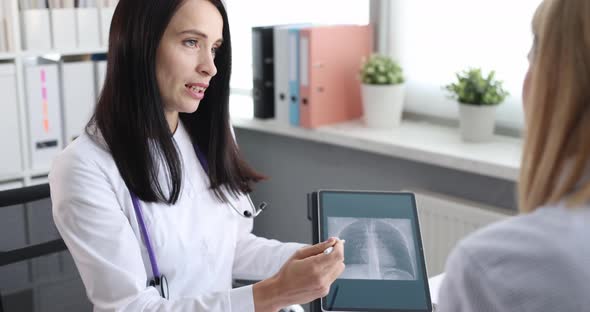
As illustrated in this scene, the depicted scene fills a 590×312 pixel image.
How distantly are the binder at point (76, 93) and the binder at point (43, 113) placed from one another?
25mm

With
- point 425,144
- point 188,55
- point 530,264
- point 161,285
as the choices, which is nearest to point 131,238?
point 161,285

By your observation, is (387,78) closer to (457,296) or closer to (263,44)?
(263,44)

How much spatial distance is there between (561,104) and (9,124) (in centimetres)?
214

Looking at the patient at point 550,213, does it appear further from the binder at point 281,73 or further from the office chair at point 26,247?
the binder at point 281,73

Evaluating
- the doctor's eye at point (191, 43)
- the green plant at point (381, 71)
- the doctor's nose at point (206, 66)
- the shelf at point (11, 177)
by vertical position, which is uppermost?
the doctor's eye at point (191, 43)

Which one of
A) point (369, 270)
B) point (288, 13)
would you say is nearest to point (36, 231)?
point (369, 270)

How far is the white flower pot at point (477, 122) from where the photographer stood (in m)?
2.31

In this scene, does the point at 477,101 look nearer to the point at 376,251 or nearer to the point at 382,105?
the point at 382,105

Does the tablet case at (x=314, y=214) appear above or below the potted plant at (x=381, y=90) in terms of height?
below

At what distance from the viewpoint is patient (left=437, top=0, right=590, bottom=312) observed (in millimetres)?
702

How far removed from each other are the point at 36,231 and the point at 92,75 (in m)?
1.24

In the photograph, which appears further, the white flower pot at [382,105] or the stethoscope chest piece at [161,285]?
the white flower pot at [382,105]

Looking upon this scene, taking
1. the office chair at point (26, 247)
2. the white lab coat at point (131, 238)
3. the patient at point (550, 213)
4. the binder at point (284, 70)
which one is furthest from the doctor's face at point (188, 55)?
the binder at point (284, 70)

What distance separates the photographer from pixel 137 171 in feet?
4.68
